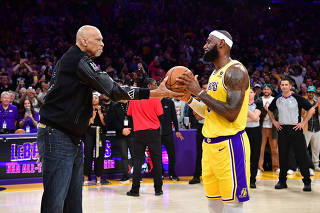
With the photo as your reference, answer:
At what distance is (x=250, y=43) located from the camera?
1616 cm

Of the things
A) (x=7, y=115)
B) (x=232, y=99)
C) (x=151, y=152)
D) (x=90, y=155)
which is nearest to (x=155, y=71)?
(x=90, y=155)

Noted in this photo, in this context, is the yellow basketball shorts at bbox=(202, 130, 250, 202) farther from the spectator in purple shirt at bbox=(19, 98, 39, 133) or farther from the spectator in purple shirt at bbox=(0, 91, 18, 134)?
the spectator in purple shirt at bbox=(0, 91, 18, 134)

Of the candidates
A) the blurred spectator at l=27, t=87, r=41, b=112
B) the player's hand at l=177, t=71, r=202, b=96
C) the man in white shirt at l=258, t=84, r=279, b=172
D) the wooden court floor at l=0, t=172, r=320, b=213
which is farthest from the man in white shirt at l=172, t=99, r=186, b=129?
the player's hand at l=177, t=71, r=202, b=96

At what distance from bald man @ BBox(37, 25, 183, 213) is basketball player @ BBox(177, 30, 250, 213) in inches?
34.2

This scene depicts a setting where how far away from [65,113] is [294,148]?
6.05m

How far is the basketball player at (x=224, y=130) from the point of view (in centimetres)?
385

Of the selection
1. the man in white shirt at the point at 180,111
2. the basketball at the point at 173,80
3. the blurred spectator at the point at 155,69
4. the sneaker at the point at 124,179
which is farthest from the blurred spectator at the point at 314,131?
the basketball at the point at 173,80

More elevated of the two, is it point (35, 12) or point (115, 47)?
point (35, 12)

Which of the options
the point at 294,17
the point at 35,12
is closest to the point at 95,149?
the point at 35,12

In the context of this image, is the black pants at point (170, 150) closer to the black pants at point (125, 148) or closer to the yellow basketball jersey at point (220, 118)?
the black pants at point (125, 148)

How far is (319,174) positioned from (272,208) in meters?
4.03

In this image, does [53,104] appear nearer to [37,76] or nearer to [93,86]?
[93,86]

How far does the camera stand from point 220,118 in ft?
13.1

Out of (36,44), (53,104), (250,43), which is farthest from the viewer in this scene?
(250,43)
